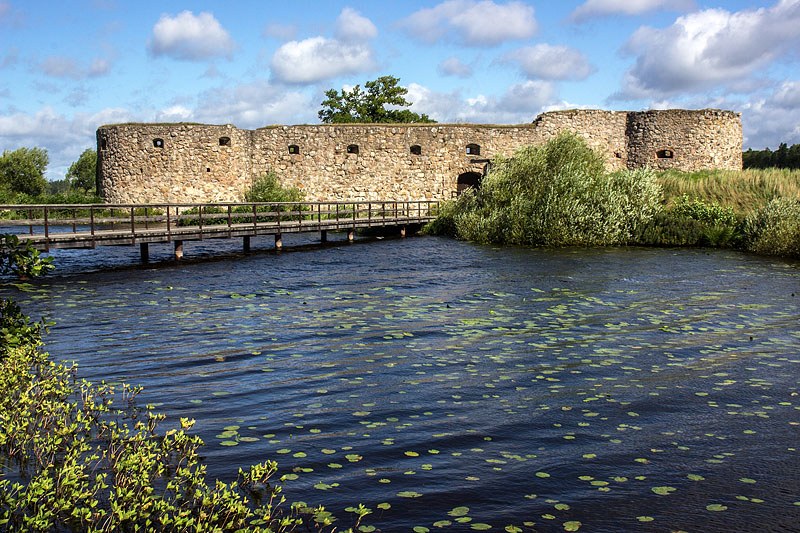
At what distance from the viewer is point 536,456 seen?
447 centimetres

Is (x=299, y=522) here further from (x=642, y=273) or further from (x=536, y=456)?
(x=642, y=273)

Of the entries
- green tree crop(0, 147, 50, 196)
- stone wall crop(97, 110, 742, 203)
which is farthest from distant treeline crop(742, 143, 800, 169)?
green tree crop(0, 147, 50, 196)

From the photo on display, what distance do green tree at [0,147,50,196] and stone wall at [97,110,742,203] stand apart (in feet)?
66.0

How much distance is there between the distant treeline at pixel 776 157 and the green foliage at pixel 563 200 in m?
39.8

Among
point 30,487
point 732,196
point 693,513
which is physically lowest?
point 693,513

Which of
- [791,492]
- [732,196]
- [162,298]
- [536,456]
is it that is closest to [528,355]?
[536,456]

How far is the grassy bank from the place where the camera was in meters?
19.4

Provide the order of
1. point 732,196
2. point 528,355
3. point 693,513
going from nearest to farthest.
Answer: point 693,513, point 528,355, point 732,196

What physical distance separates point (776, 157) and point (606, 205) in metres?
47.8

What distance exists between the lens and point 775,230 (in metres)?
17.0

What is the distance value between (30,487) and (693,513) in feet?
11.2

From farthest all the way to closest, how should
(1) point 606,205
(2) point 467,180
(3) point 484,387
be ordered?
(2) point 467,180 → (1) point 606,205 → (3) point 484,387

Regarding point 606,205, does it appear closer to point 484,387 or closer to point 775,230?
point 775,230

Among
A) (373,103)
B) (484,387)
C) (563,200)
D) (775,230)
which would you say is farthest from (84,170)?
(484,387)
